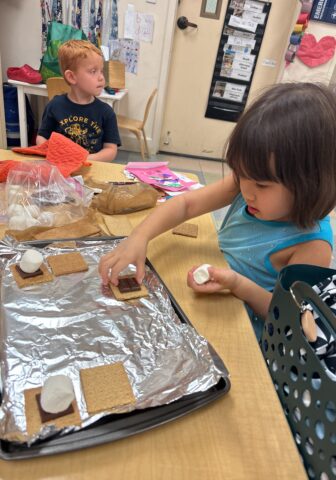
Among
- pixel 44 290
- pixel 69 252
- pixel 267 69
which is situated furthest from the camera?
pixel 267 69

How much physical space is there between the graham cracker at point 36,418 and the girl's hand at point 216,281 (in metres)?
0.31

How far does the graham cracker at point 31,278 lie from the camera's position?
0.56 meters

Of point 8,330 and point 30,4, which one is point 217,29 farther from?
point 8,330

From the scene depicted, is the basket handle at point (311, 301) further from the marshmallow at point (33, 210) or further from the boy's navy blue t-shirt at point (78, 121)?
the boy's navy blue t-shirt at point (78, 121)

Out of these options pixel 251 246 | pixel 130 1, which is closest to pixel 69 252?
pixel 251 246

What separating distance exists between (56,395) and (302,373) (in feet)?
1.00

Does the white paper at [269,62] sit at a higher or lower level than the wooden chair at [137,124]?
higher

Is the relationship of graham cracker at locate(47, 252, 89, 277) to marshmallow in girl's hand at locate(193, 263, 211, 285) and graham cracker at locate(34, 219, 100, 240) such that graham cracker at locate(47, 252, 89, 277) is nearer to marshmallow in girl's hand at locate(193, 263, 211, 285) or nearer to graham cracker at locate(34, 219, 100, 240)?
graham cracker at locate(34, 219, 100, 240)

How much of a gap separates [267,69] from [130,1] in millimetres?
1266

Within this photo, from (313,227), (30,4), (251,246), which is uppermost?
(30,4)

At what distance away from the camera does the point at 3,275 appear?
575 millimetres

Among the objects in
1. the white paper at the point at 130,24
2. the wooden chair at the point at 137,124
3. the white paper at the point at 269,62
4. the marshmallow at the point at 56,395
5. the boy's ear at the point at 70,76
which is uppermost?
the white paper at the point at 130,24

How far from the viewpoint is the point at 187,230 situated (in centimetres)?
86

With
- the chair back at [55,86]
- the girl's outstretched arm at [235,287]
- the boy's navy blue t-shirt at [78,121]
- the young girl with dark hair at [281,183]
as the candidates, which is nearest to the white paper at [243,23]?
the chair back at [55,86]
